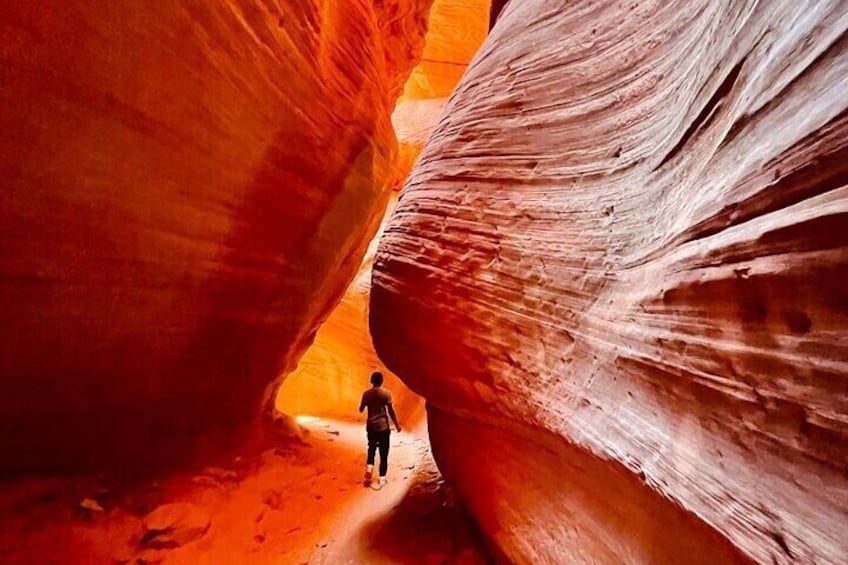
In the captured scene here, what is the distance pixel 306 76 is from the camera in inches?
137

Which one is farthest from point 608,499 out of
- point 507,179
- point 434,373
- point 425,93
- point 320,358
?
point 425,93

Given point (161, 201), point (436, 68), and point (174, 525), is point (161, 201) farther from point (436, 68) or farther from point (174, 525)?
point (436, 68)

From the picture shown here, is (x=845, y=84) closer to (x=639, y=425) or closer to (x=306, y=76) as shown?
(x=639, y=425)

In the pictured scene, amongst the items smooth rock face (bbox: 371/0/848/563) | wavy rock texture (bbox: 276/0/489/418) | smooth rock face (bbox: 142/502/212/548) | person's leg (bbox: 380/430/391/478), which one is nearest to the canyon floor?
smooth rock face (bbox: 142/502/212/548)

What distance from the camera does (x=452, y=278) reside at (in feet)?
7.81

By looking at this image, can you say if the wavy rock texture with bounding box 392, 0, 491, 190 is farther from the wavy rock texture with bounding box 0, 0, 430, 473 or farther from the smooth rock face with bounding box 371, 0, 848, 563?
the smooth rock face with bounding box 371, 0, 848, 563

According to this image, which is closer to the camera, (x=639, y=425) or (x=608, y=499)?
(x=639, y=425)

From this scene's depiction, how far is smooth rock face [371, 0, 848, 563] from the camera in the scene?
0.84m

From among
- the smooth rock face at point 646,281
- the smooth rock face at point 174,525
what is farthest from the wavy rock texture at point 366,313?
the smooth rock face at point 646,281

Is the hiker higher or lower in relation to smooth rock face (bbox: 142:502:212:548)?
higher

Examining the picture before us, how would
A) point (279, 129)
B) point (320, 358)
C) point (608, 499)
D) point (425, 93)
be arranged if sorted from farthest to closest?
point (425, 93)
point (320, 358)
point (279, 129)
point (608, 499)

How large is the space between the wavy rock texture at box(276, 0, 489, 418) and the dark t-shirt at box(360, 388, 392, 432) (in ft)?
11.8

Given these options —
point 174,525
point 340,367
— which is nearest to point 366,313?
point 340,367

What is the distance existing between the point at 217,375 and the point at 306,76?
8.37ft
